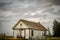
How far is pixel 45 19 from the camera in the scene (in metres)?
5.33

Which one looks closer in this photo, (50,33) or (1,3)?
(50,33)

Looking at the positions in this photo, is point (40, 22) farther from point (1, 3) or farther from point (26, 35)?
point (1, 3)

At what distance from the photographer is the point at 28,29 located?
5293mm

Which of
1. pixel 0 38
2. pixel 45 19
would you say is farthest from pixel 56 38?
pixel 0 38

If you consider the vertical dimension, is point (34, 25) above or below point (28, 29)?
above

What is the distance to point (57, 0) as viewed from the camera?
5.34m

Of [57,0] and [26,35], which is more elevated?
[57,0]

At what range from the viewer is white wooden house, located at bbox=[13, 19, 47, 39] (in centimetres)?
529

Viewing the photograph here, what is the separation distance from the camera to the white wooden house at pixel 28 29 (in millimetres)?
5285

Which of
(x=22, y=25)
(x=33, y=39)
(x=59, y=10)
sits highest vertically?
(x=59, y=10)

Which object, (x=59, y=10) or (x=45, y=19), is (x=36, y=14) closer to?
(x=45, y=19)

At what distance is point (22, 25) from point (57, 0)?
3.85 feet

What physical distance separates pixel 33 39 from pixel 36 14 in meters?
0.69

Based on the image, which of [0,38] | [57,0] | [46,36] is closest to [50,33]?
[46,36]
